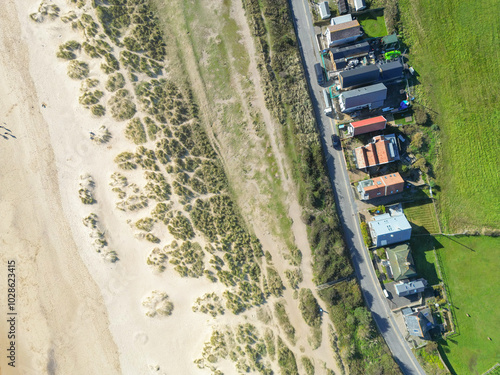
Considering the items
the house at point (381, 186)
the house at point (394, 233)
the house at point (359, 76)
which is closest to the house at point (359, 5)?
the house at point (359, 76)

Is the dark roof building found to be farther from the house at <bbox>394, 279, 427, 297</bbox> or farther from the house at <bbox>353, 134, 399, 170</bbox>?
the house at <bbox>353, 134, 399, 170</bbox>

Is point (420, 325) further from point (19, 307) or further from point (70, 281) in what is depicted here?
point (19, 307)

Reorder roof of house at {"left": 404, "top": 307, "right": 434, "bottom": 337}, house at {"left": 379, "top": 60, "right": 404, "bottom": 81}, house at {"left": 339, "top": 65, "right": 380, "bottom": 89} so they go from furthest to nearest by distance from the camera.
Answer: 1. house at {"left": 379, "top": 60, "right": 404, "bottom": 81}
2. house at {"left": 339, "top": 65, "right": 380, "bottom": 89}
3. roof of house at {"left": 404, "top": 307, "right": 434, "bottom": 337}

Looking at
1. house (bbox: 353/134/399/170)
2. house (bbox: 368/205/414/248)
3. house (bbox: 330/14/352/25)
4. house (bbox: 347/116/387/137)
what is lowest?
house (bbox: 368/205/414/248)

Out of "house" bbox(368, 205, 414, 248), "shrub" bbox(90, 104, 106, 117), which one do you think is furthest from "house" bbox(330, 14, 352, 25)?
"shrub" bbox(90, 104, 106, 117)

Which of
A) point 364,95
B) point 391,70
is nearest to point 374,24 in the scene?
point 391,70

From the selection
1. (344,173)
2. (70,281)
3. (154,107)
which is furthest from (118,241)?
(344,173)

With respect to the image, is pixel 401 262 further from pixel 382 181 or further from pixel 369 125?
pixel 369 125
